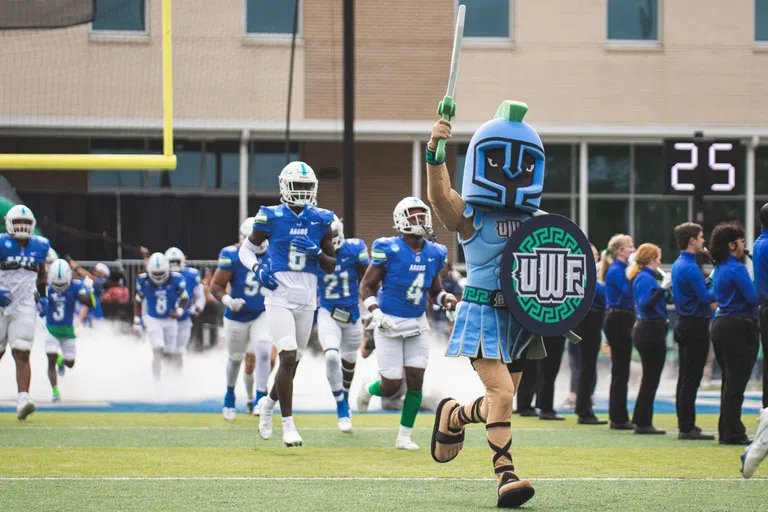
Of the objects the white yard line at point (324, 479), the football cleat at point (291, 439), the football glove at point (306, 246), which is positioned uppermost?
the football glove at point (306, 246)

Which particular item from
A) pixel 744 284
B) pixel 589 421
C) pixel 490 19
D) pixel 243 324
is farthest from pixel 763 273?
pixel 490 19

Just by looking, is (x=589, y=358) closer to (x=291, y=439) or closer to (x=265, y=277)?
(x=291, y=439)

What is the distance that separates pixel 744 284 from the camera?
1038cm

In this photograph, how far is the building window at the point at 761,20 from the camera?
87.0ft

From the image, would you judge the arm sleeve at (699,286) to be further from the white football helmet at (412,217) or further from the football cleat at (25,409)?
the football cleat at (25,409)

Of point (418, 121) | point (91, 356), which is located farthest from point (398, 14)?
point (91, 356)

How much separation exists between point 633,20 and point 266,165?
7.89 meters

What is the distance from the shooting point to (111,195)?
25.2 m

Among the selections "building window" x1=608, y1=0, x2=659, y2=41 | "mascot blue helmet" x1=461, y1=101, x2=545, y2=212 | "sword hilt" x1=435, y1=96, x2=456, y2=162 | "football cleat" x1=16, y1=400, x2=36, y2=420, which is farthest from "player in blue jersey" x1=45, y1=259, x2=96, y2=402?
"building window" x1=608, y1=0, x2=659, y2=41

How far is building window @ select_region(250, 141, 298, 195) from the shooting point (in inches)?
1033

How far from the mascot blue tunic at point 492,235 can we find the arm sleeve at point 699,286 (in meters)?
4.31

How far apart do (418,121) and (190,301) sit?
307 inches

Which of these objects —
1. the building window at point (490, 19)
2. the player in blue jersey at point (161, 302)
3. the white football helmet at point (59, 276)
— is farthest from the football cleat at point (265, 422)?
the building window at point (490, 19)

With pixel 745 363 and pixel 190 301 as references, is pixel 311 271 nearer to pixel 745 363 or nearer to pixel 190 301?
pixel 745 363
